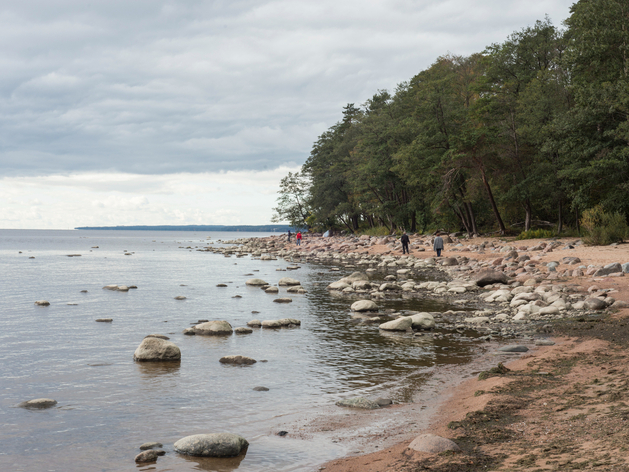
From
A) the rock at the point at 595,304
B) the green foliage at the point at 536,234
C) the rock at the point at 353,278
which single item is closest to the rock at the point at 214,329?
the rock at the point at 595,304

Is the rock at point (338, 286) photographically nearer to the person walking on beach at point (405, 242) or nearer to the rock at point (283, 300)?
the rock at point (283, 300)

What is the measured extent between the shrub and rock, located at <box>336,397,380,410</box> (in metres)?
22.6

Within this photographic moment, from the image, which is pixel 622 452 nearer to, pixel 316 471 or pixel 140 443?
pixel 316 471

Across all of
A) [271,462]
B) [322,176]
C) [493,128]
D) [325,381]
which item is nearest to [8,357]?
[325,381]

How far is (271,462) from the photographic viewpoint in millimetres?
6090

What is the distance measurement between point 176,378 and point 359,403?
12.5ft

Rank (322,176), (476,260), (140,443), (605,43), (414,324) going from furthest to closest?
(322,176), (476,260), (605,43), (414,324), (140,443)

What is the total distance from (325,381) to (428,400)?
7.09 feet

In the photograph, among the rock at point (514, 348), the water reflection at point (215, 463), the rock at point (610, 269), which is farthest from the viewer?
the rock at point (610, 269)

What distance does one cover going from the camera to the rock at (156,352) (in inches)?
432

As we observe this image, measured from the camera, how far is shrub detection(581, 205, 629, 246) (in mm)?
25688

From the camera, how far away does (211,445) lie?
6270 millimetres

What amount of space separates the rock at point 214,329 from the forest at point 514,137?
2261cm

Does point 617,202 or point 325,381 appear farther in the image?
point 617,202
